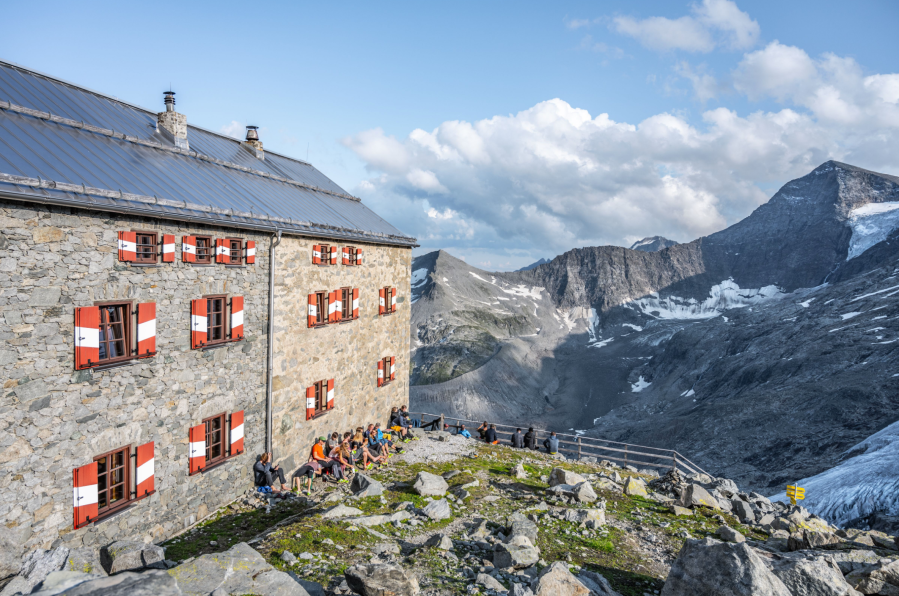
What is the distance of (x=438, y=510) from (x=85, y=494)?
7727 mm

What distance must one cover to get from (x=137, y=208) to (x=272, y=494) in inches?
356

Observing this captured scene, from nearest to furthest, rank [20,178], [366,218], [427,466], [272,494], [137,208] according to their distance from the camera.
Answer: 1. [20,178]
2. [137,208]
3. [272,494]
4. [427,466]
5. [366,218]

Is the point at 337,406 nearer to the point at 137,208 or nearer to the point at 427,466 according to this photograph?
the point at 427,466

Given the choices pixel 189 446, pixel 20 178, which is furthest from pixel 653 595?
pixel 20 178

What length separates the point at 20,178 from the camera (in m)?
9.28

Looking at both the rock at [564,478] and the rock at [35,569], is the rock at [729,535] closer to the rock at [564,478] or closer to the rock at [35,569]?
the rock at [564,478]

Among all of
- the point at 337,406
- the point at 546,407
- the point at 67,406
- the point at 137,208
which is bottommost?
the point at 546,407

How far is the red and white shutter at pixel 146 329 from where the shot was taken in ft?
38.0

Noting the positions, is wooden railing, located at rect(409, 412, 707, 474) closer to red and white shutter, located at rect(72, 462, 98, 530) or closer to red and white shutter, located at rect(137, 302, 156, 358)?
red and white shutter, located at rect(137, 302, 156, 358)

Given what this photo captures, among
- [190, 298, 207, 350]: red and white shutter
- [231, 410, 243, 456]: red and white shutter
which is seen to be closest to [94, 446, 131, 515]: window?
[190, 298, 207, 350]: red and white shutter

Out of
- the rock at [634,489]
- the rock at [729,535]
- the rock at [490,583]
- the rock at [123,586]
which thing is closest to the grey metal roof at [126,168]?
the rock at [123,586]

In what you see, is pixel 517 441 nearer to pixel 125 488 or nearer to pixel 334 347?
pixel 334 347

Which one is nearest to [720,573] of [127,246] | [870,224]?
[127,246]

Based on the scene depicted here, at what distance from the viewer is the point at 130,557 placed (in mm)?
7273
